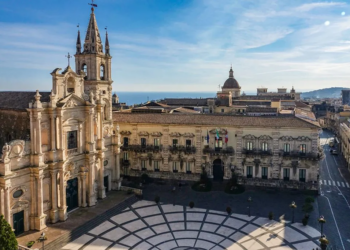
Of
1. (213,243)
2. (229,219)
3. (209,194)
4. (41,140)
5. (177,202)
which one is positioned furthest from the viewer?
(209,194)

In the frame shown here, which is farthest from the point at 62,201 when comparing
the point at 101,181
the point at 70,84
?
the point at 70,84

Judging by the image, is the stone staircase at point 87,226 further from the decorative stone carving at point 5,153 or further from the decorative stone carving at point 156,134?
the decorative stone carving at point 156,134

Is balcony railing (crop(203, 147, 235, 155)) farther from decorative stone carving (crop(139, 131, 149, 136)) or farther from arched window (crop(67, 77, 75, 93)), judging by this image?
arched window (crop(67, 77, 75, 93))

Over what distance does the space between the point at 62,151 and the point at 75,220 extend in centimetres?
762

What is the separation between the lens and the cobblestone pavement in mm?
31234

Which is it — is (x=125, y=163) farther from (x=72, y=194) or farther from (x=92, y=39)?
(x=92, y=39)

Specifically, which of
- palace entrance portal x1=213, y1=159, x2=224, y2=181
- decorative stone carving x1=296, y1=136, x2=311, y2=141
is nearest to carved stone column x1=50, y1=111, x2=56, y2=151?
palace entrance portal x1=213, y1=159, x2=224, y2=181

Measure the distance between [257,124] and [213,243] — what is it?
2206cm

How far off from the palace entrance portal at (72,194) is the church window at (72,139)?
13.3 ft

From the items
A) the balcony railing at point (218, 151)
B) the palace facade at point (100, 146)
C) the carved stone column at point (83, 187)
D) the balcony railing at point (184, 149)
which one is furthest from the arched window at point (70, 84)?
the balcony railing at point (218, 151)

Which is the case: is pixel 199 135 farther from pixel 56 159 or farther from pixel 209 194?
pixel 56 159

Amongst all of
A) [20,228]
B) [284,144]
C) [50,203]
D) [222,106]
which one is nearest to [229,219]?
[284,144]

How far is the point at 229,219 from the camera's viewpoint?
37.2 meters

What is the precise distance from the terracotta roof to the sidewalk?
45.6 feet
